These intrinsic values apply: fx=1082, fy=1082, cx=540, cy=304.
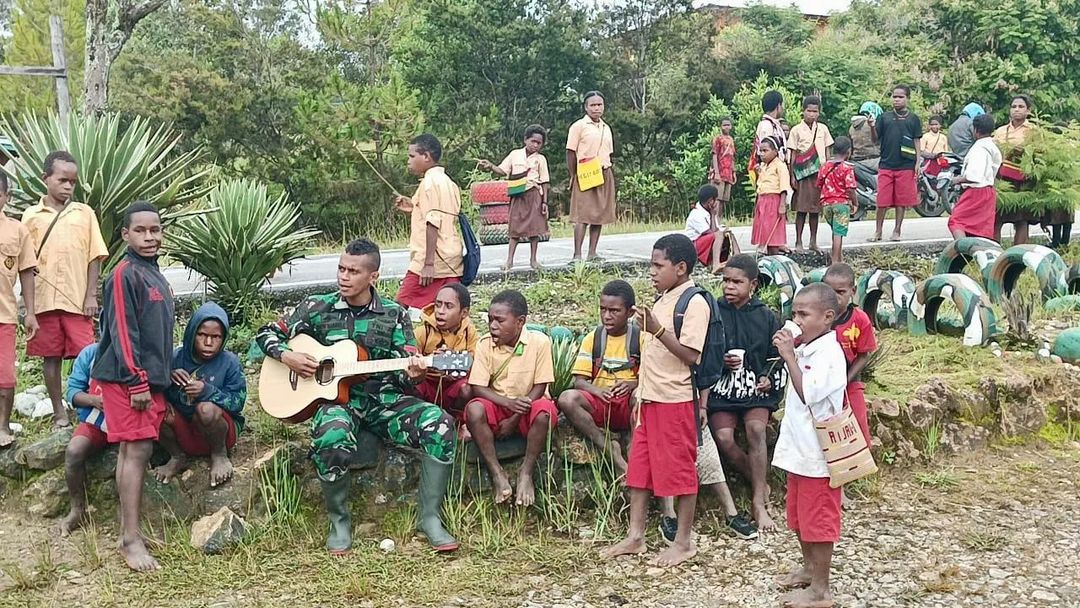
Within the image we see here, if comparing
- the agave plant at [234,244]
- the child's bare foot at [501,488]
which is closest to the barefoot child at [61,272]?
the agave plant at [234,244]

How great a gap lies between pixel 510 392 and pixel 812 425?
158cm

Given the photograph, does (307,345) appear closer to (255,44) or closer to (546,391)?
(546,391)

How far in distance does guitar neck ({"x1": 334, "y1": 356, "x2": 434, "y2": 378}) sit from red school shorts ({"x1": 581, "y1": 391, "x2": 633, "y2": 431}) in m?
0.89

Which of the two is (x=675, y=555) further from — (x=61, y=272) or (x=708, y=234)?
(x=708, y=234)

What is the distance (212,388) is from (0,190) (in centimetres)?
162

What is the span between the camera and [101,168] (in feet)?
23.4

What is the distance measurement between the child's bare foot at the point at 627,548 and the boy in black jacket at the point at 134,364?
6.70 feet

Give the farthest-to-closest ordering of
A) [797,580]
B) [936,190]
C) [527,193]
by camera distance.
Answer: [936,190]
[527,193]
[797,580]

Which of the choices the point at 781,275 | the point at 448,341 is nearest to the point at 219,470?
the point at 448,341

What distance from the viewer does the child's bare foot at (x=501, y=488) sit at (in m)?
5.30

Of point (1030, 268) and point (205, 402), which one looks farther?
point (1030, 268)

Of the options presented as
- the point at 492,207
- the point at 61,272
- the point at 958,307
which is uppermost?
the point at 492,207

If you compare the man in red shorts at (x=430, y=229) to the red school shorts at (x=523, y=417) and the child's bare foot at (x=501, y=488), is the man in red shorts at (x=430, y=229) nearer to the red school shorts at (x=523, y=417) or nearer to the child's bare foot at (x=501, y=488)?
the red school shorts at (x=523, y=417)

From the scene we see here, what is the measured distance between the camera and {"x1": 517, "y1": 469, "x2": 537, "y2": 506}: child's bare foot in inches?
210
